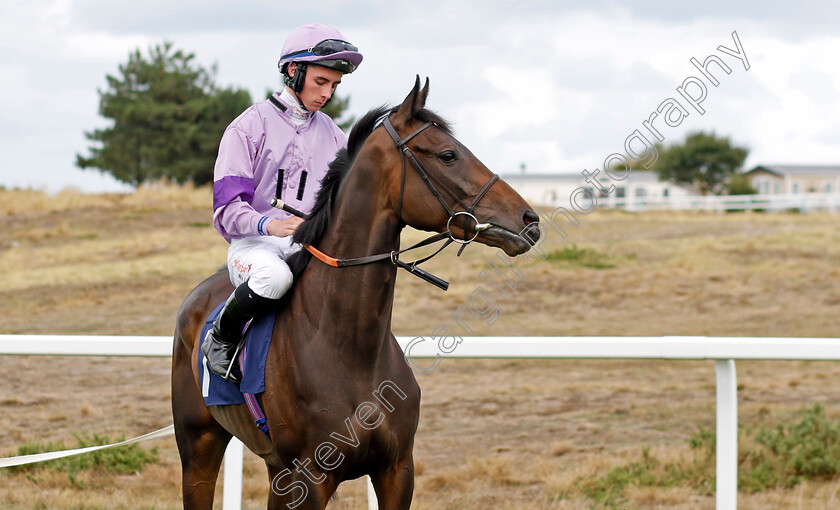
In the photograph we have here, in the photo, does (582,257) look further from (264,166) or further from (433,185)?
(433,185)

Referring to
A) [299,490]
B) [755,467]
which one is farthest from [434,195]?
[755,467]

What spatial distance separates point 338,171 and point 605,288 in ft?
39.5

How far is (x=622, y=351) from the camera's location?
3723 mm

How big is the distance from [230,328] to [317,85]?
953 mm

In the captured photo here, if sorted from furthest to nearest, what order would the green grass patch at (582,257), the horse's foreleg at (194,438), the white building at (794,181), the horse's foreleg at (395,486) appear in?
1. the white building at (794,181)
2. the green grass patch at (582,257)
3. the horse's foreleg at (194,438)
4. the horse's foreleg at (395,486)

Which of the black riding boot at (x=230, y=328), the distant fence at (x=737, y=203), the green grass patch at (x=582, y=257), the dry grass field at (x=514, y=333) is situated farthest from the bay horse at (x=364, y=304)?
the distant fence at (x=737, y=203)

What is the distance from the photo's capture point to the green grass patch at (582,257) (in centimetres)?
1596

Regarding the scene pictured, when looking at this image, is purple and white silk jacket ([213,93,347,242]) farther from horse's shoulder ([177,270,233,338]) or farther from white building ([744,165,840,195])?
white building ([744,165,840,195])

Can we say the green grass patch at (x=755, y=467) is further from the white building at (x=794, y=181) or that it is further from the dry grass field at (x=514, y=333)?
the white building at (x=794, y=181)

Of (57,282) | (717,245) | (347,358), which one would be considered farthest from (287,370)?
(717,245)

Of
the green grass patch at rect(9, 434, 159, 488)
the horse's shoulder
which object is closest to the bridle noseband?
the horse's shoulder

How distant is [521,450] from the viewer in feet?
22.2

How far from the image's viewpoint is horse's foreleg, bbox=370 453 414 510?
9.52ft

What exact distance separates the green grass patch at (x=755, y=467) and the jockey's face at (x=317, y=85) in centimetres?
296
